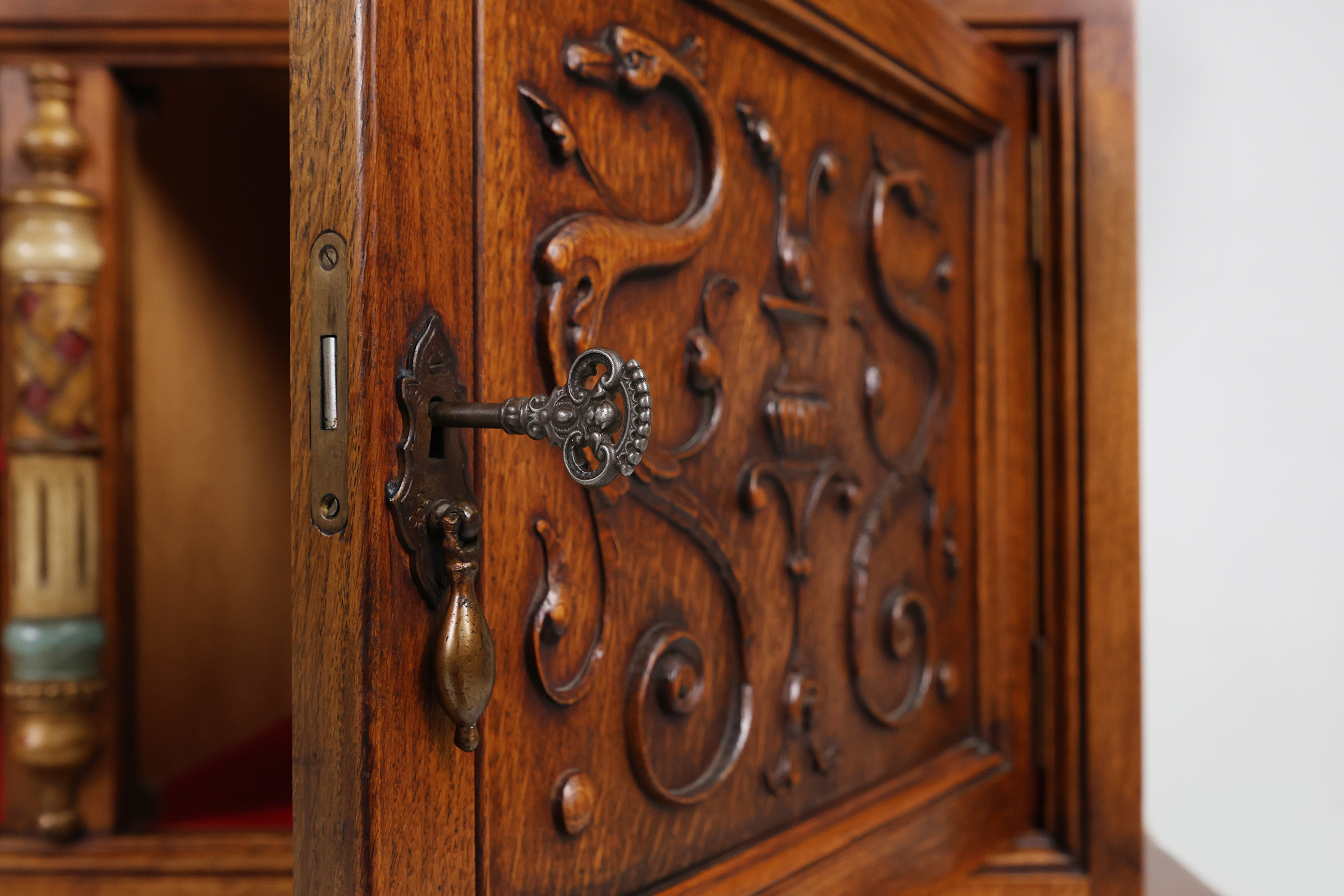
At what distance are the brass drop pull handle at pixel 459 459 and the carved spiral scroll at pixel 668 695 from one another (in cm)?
13

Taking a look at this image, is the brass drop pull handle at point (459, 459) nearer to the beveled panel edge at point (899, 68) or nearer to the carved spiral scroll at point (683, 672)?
the carved spiral scroll at point (683, 672)

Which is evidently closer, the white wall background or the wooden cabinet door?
the wooden cabinet door

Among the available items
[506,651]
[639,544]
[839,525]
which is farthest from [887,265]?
[506,651]

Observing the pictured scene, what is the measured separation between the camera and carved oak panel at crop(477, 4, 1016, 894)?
489 millimetres

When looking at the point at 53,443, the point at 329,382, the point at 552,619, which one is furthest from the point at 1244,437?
the point at 53,443

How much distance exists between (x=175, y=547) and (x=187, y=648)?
0.40 feet

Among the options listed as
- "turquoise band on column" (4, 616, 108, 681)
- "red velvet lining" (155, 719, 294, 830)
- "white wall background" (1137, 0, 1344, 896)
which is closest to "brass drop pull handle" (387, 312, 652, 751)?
"red velvet lining" (155, 719, 294, 830)

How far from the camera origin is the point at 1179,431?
1188 mm

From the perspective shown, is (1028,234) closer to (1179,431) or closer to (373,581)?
(1179,431)

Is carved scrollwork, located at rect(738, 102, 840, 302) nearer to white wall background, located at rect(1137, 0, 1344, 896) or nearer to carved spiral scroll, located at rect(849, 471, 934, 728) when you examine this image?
carved spiral scroll, located at rect(849, 471, 934, 728)

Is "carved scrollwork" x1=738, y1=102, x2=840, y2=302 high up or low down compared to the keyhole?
up

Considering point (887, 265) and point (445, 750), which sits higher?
point (887, 265)

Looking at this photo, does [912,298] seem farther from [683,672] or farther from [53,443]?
[53,443]

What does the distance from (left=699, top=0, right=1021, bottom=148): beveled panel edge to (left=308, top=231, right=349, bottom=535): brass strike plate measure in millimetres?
314
